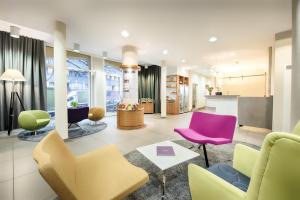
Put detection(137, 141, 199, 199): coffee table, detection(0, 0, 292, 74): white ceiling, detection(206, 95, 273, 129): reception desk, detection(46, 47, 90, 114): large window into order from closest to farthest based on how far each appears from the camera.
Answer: detection(137, 141, 199, 199): coffee table
detection(0, 0, 292, 74): white ceiling
detection(206, 95, 273, 129): reception desk
detection(46, 47, 90, 114): large window

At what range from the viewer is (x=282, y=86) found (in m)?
3.77

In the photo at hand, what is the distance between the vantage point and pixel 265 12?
289 cm

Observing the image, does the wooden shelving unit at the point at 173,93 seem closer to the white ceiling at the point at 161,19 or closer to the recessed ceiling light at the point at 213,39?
the white ceiling at the point at 161,19

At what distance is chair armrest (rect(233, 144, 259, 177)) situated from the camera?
140 cm

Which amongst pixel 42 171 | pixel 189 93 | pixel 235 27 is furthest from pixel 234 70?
pixel 42 171

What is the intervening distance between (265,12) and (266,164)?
3517mm

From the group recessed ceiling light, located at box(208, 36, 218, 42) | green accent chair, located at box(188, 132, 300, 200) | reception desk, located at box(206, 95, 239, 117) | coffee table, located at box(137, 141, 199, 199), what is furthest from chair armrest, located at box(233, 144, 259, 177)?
reception desk, located at box(206, 95, 239, 117)

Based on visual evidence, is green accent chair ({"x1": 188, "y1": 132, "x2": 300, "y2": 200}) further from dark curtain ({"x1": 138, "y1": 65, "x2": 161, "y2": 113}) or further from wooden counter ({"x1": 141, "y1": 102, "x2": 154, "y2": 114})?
dark curtain ({"x1": 138, "y1": 65, "x2": 161, "y2": 113})

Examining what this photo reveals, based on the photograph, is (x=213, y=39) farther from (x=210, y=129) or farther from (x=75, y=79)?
(x=75, y=79)

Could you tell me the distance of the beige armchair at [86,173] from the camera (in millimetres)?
894

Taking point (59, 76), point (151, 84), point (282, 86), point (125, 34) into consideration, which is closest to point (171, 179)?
point (59, 76)

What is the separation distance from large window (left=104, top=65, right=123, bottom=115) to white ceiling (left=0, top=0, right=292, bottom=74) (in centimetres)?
277

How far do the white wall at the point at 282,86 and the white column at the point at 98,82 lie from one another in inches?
254

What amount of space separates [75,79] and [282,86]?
720 cm
